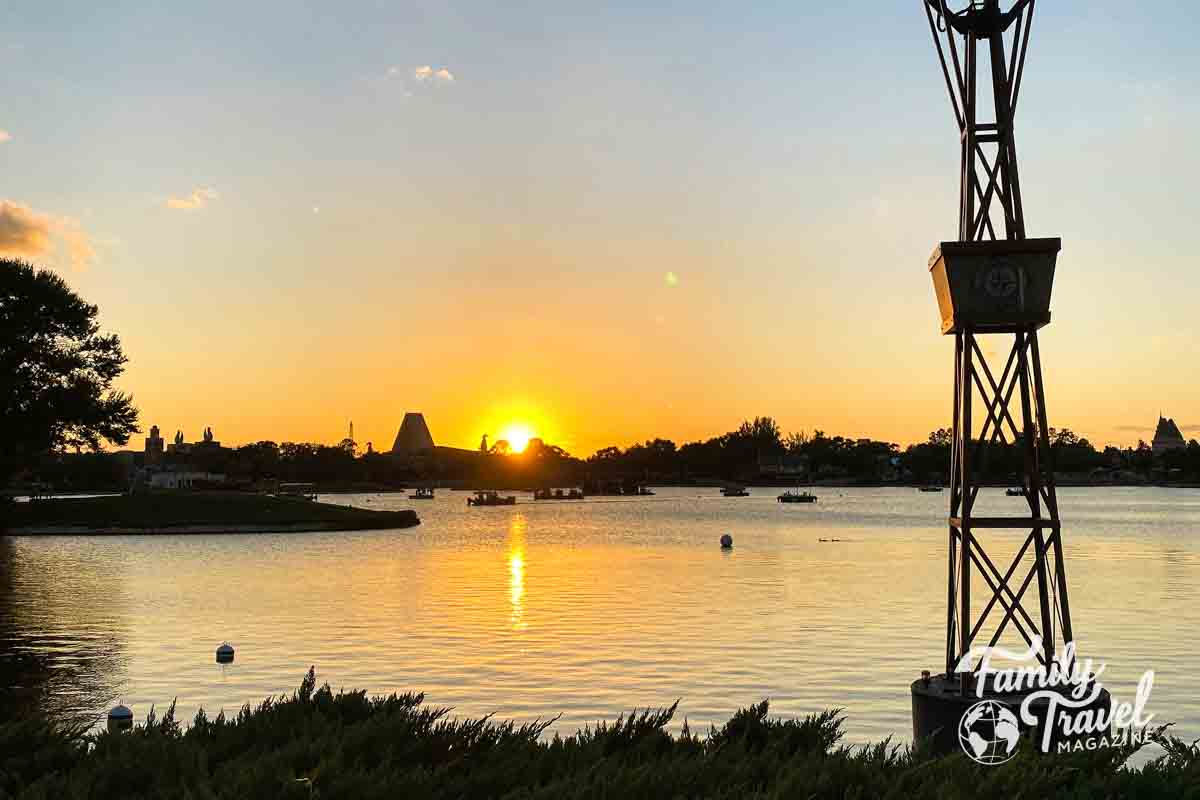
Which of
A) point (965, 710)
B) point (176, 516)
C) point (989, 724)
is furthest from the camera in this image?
point (176, 516)

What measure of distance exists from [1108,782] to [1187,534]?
11682 cm

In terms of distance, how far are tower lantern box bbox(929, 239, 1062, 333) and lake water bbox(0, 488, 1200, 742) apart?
30.1 feet

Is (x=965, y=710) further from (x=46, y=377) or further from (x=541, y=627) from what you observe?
(x=46, y=377)

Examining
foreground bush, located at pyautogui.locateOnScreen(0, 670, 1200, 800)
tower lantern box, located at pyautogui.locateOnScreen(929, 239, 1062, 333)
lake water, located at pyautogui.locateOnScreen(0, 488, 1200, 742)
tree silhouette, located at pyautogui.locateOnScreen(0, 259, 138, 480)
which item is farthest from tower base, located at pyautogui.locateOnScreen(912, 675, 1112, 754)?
tree silhouette, located at pyautogui.locateOnScreen(0, 259, 138, 480)

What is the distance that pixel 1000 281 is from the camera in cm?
1672

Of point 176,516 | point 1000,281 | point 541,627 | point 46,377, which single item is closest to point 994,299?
point 1000,281

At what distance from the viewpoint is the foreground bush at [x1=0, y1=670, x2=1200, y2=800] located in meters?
9.16

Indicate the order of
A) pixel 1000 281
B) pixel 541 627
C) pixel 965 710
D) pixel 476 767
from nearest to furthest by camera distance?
pixel 476 767, pixel 965 710, pixel 1000 281, pixel 541 627

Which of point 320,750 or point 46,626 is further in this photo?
point 46,626

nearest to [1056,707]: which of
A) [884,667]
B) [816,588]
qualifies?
[884,667]

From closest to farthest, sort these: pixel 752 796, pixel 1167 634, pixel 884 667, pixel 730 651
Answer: pixel 752 796, pixel 884 667, pixel 730 651, pixel 1167 634

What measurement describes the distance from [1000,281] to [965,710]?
20.1 ft

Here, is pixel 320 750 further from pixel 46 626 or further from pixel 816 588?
pixel 816 588

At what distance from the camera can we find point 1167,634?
37625 mm
